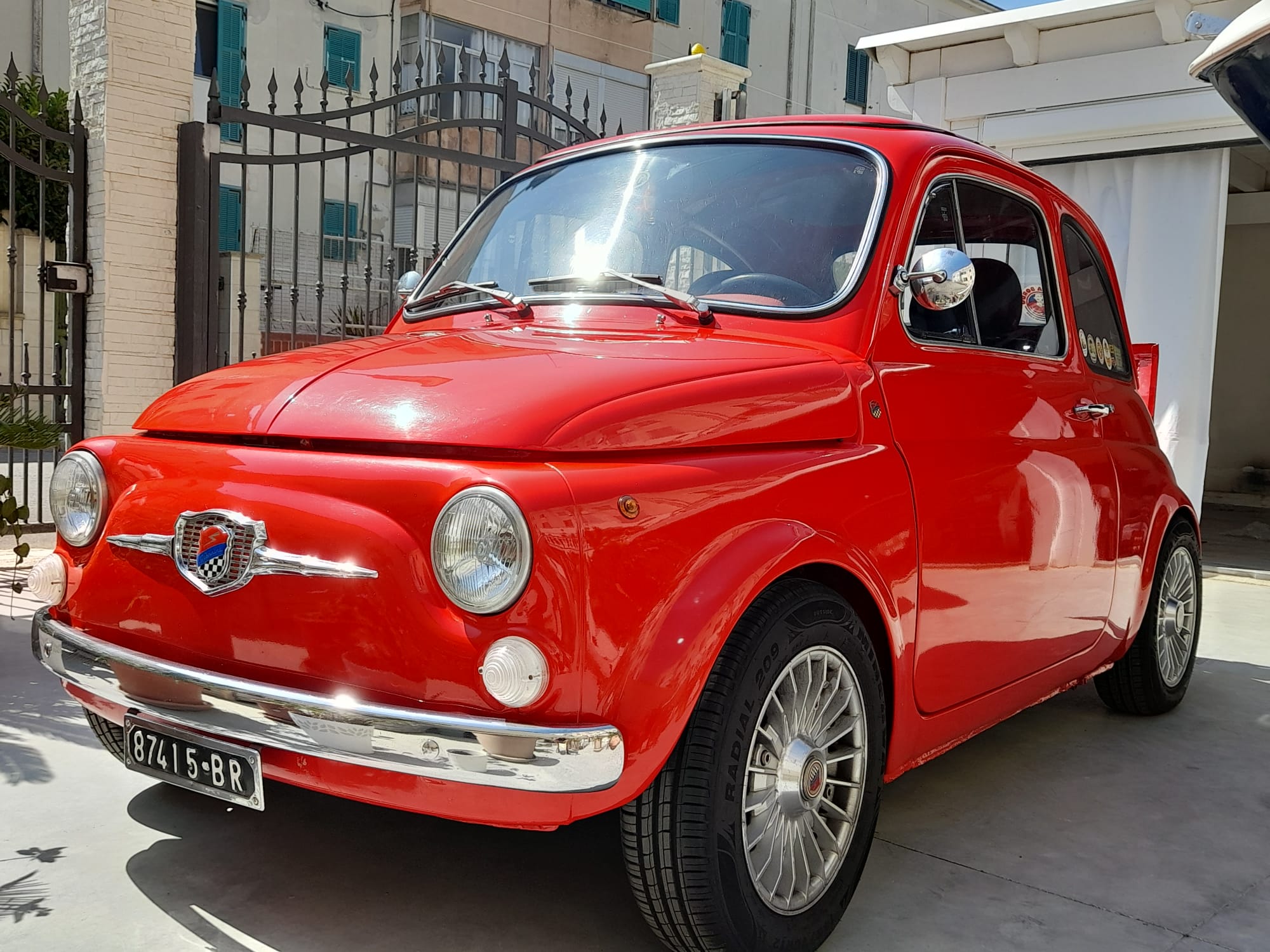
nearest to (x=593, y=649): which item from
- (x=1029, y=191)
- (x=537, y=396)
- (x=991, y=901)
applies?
(x=537, y=396)

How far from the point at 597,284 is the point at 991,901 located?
6.05 ft

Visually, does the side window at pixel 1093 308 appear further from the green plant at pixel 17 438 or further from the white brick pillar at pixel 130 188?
the white brick pillar at pixel 130 188

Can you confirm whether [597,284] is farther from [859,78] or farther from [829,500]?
[859,78]

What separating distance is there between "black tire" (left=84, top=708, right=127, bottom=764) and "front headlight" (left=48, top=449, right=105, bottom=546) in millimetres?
680

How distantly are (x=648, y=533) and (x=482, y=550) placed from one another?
31 centimetres

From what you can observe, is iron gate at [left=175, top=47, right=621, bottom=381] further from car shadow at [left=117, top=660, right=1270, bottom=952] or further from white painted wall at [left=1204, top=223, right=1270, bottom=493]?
white painted wall at [left=1204, top=223, right=1270, bottom=493]

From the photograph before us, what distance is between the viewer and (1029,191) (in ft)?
12.9

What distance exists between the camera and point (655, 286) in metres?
3.15

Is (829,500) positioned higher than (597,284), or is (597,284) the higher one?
(597,284)

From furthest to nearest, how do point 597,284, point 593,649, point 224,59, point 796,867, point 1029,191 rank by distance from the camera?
point 224,59
point 1029,191
point 597,284
point 796,867
point 593,649

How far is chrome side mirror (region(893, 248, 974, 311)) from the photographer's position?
2.99 m

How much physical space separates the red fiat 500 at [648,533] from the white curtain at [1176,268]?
5.67 meters

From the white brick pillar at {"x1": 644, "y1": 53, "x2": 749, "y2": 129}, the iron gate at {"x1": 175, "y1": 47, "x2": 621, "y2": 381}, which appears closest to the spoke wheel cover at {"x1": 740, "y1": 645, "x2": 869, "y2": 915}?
the iron gate at {"x1": 175, "y1": 47, "x2": 621, "y2": 381}

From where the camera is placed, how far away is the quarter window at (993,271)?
334cm
